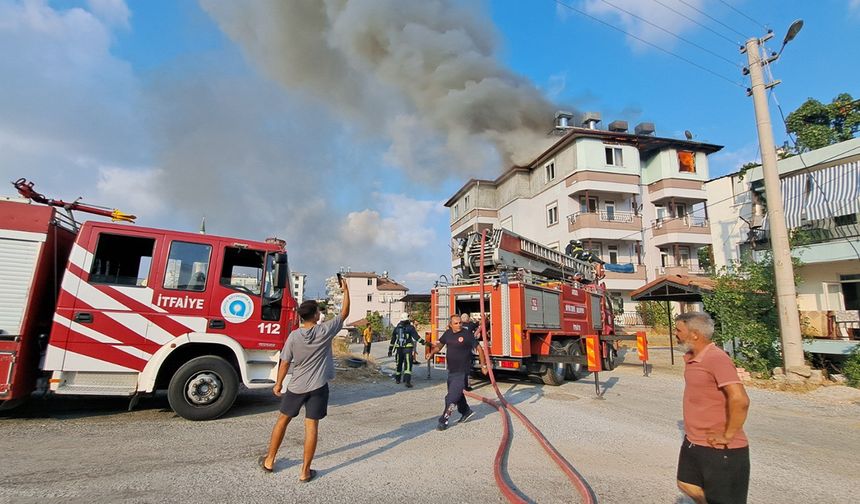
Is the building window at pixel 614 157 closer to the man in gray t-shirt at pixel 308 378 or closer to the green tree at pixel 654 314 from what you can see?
the green tree at pixel 654 314

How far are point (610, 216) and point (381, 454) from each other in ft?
87.8

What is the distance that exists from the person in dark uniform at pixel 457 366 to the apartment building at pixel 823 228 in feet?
37.9

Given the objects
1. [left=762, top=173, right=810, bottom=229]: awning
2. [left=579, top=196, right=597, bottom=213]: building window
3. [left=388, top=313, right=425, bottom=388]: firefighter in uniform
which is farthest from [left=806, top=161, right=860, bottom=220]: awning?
[left=579, top=196, right=597, bottom=213]: building window

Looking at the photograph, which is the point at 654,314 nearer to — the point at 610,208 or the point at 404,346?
the point at 610,208

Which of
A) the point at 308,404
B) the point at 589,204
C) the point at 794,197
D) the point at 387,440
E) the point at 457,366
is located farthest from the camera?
the point at 589,204

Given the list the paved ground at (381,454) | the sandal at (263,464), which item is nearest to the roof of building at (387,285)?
the paved ground at (381,454)

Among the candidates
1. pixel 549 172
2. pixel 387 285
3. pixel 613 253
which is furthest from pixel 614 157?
pixel 387 285

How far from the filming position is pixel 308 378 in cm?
396

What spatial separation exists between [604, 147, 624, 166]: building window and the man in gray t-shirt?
2747 centimetres

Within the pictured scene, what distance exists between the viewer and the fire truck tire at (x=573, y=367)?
10406 mm

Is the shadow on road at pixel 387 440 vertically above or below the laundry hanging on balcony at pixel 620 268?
below

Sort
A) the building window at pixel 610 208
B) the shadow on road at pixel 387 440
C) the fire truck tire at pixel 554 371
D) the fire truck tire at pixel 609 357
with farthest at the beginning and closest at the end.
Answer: the building window at pixel 610 208, the fire truck tire at pixel 609 357, the fire truck tire at pixel 554 371, the shadow on road at pixel 387 440

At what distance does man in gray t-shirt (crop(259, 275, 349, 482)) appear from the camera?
388 centimetres

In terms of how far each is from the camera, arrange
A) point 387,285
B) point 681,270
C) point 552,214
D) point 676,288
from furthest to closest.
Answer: point 387,285 < point 552,214 < point 681,270 < point 676,288
